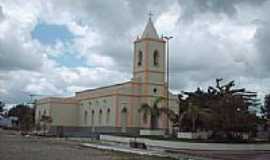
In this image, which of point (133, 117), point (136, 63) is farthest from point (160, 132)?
point (136, 63)

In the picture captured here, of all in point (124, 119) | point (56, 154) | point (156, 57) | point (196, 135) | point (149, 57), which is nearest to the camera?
point (56, 154)

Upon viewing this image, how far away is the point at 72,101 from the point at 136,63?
63.2 ft

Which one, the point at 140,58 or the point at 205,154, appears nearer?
the point at 205,154

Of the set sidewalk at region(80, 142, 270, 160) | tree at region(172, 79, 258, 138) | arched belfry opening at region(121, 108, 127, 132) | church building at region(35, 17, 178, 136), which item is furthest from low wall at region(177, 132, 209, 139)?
arched belfry opening at region(121, 108, 127, 132)

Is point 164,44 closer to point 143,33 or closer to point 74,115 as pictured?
point 143,33

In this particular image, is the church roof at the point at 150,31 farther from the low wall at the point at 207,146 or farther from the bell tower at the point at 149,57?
the low wall at the point at 207,146

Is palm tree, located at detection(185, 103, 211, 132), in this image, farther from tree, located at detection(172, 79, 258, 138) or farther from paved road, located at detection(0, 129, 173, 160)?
paved road, located at detection(0, 129, 173, 160)

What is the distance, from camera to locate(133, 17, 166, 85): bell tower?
71.4 m

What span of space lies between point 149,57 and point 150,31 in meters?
4.47

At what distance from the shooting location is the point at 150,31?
240 feet

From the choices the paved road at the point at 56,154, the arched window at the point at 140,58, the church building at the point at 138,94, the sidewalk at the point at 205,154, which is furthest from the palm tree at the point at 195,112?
the arched window at the point at 140,58

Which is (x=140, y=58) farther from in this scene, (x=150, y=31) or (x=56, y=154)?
(x=56, y=154)

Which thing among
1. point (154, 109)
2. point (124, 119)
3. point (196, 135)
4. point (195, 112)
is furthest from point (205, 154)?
point (124, 119)

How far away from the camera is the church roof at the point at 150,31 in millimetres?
72344
